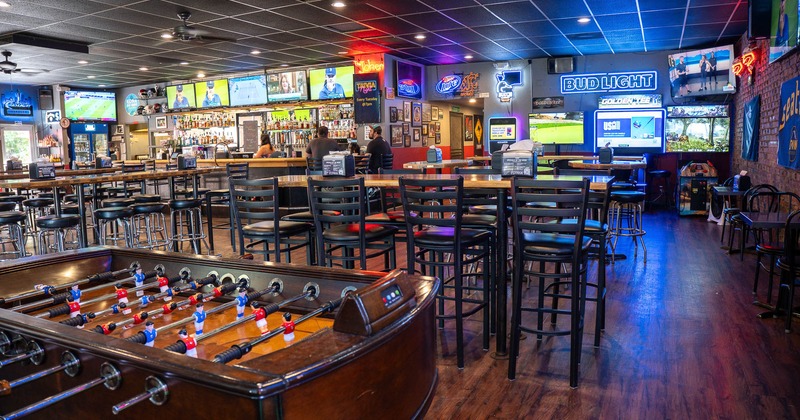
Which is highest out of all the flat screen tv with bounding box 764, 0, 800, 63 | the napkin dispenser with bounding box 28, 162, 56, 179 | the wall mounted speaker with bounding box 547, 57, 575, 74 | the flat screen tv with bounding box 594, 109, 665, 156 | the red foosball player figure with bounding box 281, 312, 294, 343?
the wall mounted speaker with bounding box 547, 57, 575, 74

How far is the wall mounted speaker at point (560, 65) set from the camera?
11.7 metres

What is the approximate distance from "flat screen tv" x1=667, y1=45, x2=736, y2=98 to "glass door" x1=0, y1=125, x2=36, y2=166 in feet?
50.9

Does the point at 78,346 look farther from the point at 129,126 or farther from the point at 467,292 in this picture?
the point at 129,126

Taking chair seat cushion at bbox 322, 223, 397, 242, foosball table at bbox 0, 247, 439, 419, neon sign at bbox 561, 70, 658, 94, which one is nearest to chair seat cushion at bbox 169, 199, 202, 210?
chair seat cushion at bbox 322, 223, 397, 242

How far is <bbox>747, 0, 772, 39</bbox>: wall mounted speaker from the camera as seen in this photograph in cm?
634

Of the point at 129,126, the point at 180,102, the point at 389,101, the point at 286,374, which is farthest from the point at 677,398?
the point at 129,126

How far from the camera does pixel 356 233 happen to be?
12.9 ft

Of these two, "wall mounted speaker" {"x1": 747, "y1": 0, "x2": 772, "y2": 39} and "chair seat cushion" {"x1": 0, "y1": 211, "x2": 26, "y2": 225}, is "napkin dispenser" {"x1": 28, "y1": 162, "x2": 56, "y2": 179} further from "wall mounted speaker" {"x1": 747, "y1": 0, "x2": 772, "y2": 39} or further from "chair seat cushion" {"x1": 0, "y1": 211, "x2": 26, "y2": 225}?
"wall mounted speaker" {"x1": 747, "y1": 0, "x2": 772, "y2": 39}

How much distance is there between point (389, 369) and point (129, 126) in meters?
16.7

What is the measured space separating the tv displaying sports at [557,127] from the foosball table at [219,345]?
35.7 ft

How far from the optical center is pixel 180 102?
1422 cm

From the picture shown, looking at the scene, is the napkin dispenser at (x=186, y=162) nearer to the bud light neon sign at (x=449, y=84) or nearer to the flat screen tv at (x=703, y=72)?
the bud light neon sign at (x=449, y=84)

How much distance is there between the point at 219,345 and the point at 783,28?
6.46 meters

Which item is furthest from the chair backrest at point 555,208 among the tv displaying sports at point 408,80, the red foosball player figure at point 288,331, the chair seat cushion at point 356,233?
the tv displaying sports at point 408,80
